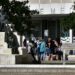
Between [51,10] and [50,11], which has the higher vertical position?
[51,10]

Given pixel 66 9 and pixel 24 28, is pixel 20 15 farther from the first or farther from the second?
pixel 66 9

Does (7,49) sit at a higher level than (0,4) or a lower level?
lower

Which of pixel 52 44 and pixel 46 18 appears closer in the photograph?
pixel 52 44

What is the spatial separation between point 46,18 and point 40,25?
1273 millimetres

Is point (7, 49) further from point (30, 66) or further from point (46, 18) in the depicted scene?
point (46, 18)

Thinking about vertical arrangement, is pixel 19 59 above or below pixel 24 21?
below

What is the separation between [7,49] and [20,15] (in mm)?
2031

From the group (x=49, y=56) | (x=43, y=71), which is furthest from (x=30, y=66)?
(x=49, y=56)

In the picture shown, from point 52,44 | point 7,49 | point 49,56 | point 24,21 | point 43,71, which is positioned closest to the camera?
point 43,71

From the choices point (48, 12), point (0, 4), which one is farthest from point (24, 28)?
point (48, 12)

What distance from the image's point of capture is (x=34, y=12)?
2277 cm

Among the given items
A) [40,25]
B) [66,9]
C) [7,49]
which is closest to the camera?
[7,49]

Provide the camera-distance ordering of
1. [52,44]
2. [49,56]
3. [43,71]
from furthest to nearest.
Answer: [52,44] < [49,56] < [43,71]

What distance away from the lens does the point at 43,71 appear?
17.2 metres
